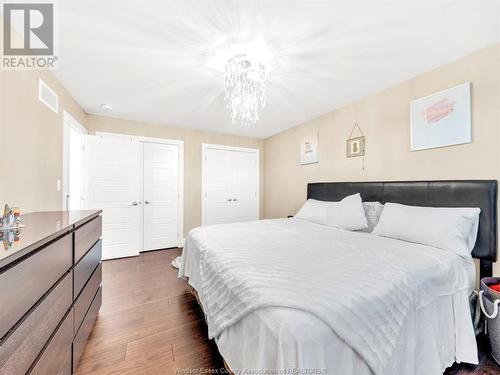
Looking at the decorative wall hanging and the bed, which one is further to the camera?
the decorative wall hanging

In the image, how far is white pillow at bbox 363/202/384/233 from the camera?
2426 mm

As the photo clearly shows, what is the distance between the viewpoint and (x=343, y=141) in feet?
10.3

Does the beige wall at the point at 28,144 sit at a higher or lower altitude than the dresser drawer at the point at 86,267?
higher

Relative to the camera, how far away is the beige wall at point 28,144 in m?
1.52

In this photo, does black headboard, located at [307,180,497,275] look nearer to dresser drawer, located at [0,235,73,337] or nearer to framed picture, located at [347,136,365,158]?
framed picture, located at [347,136,365,158]

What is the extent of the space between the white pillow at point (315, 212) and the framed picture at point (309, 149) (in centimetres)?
86

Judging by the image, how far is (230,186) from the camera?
15.7ft

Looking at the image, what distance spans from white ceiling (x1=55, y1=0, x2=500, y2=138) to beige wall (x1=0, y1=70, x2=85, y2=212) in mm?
462

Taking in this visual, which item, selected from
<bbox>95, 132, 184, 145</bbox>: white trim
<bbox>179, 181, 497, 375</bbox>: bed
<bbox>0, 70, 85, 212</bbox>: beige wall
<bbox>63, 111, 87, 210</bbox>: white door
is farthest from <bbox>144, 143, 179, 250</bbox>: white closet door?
<bbox>179, 181, 497, 375</bbox>: bed

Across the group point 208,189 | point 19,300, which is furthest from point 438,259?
point 208,189

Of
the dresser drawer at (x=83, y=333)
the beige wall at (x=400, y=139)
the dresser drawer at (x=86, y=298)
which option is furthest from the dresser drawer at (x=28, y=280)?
the beige wall at (x=400, y=139)

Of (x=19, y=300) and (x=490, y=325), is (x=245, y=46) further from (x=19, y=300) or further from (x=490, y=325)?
(x=490, y=325)

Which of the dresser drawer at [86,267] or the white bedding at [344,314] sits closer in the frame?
the white bedding at [344,314]

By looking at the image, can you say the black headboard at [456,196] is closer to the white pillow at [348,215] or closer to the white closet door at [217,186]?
the white pillow at [348,215]
